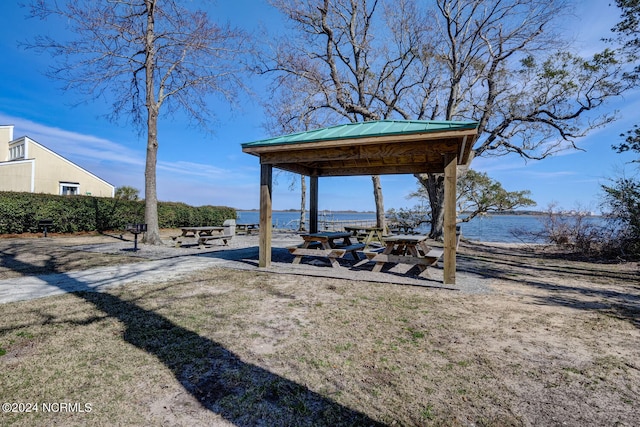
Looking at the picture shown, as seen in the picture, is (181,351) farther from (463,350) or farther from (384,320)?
(463,350)

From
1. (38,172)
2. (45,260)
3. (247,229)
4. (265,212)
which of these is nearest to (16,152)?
(38,172)

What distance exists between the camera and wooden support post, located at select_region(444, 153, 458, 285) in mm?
5199

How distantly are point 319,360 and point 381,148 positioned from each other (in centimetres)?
413

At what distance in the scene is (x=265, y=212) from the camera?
6.68m

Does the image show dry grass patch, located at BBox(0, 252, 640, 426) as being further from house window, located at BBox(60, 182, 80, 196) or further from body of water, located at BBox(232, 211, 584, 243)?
house window, located at BBox(60, 182, 80, 196)

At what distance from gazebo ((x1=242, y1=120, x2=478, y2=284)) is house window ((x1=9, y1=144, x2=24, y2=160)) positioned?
24916mm

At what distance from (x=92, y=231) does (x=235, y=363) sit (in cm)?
1548

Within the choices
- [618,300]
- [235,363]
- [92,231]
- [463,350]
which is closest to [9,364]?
[235,363]

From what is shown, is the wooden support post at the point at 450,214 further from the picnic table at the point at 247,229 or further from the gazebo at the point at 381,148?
the picnic table at the point at 247,229

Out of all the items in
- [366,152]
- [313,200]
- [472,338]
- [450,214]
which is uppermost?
[366,152]

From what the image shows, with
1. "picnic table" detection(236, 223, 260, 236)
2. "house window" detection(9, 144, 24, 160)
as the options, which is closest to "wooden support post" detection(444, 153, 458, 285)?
"picnic table" detection(236, 223, 260, 236)

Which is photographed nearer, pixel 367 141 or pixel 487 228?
pixel 367 141

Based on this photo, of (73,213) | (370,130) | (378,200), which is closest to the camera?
(370,130)

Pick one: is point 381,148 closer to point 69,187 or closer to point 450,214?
point 450,214
